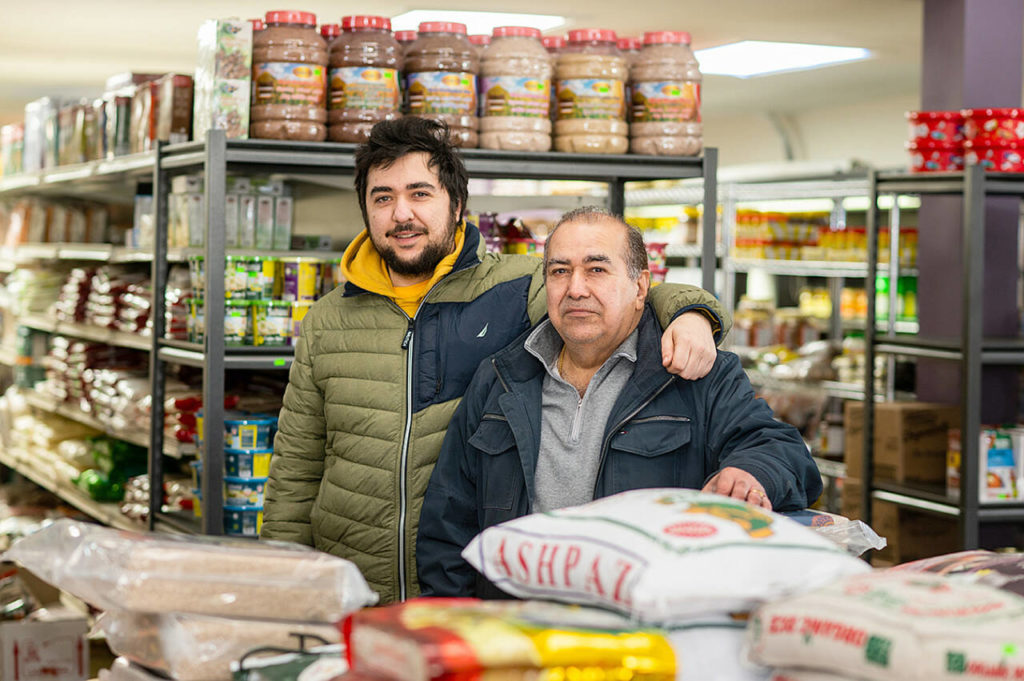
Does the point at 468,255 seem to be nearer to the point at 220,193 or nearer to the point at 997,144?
the point at 220,193

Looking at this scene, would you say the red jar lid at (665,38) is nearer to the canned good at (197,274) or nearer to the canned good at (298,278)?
the canned good at (298,278)

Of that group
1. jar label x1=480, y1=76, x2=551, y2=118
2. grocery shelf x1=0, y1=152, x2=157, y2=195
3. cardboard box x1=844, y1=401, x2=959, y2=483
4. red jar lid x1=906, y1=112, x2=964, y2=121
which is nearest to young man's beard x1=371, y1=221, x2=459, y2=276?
jar label x1=480, y1=76, x2=551, y2=118

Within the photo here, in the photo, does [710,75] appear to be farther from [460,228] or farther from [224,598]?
[224,598]

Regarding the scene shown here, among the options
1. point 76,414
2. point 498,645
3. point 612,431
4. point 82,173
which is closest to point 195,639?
point 498,645

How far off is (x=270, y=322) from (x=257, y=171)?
0.55m

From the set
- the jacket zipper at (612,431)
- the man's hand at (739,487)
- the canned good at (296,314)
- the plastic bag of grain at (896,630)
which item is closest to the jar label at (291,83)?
the canned good at (296,314)

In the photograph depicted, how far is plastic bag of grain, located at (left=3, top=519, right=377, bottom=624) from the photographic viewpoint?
1581 millimetres

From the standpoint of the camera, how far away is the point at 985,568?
1.81m

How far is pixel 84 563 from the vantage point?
1634 millimetres

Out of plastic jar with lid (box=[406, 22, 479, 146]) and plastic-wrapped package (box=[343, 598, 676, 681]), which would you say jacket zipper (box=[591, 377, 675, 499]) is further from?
plastic jar with lid (box=[406, 22, 479, 146])

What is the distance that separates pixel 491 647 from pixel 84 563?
70 cm

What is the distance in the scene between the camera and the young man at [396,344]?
8.63 ft

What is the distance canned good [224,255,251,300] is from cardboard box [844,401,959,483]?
2.96 metres

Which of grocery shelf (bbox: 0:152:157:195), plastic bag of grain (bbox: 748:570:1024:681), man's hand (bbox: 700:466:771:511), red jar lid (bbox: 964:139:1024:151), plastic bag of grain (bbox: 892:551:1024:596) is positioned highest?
red jar lid (bbox: 964:139:1024:151)
